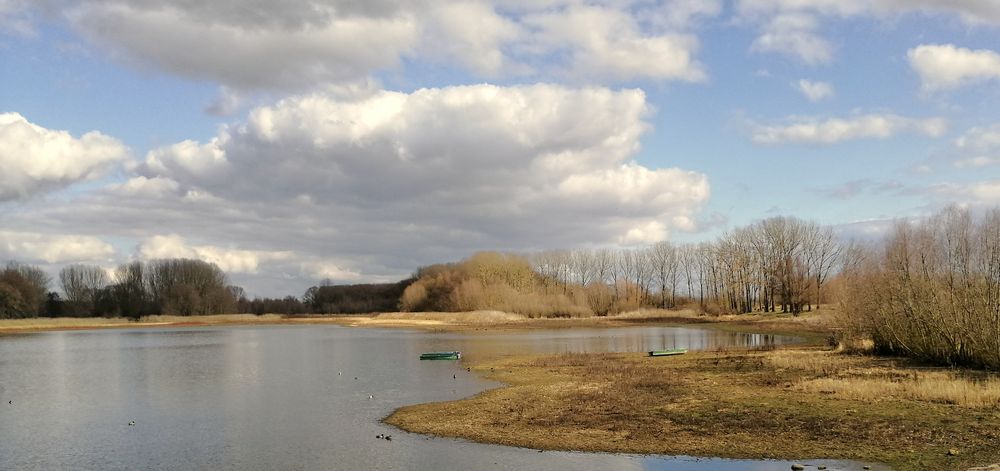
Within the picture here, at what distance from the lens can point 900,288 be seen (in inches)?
1286

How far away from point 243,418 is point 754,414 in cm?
1640

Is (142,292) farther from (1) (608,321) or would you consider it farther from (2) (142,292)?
(1) (608,321)

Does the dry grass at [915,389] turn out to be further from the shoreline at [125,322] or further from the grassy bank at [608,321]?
the shoreline at [125,322]

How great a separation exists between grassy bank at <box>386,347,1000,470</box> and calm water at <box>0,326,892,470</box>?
1.14 m

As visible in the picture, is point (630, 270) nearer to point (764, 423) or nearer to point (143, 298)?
point (143, 298)

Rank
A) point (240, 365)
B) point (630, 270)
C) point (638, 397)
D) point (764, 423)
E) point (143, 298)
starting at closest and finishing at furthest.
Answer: point (764, 423) → point (638, 397) → point (240, 365) → point (630, 270) → point (143, 298)

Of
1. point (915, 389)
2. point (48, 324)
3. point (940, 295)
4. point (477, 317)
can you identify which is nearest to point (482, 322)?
point (477, 317)

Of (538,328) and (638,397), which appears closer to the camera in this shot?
(638,397)

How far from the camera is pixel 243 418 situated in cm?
2409

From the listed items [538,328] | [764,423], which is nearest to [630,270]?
[538,328]

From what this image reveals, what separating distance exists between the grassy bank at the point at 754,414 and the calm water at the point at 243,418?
3.75 ft

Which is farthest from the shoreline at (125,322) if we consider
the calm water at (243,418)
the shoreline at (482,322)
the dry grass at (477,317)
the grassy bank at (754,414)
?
the grassy bank at (754,414)

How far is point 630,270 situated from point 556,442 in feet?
434

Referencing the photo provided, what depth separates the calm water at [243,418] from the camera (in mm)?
17266
